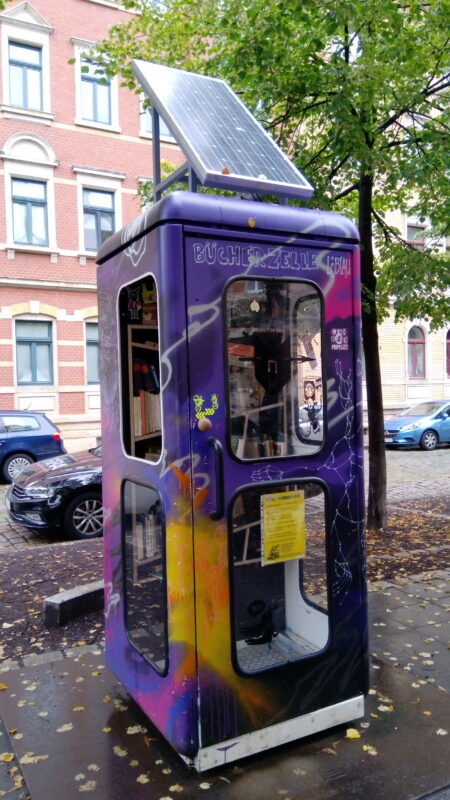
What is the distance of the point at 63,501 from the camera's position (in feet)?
25.5

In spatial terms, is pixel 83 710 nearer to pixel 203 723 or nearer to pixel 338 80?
pixel 203 723

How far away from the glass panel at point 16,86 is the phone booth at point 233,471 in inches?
725

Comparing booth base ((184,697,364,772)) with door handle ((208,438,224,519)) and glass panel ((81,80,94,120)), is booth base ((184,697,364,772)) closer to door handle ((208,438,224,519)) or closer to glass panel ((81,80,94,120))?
door handle ((208,438,224,519))

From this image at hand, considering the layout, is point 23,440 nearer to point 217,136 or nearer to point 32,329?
point 32,329

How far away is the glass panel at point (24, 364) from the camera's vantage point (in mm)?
19250

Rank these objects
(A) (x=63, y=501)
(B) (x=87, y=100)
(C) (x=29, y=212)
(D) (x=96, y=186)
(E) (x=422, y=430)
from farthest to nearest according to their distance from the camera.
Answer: (D) (x=96, y=186) < (B) (x=87, y=100) < (C) (x=29, y=212) < (E) (x=422, y=430) < (A) (x=63, y=501)

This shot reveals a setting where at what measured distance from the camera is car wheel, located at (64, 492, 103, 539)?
782cm

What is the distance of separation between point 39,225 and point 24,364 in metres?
4.31

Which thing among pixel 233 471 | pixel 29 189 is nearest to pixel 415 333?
pixel 29 189

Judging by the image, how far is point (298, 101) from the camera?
6.82 metres

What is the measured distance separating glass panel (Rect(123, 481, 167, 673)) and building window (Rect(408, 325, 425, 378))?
25596 millimetres

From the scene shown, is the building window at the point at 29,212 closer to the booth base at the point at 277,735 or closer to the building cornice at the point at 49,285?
the building cornice at the point at 49,285

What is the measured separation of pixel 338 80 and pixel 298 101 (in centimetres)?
55

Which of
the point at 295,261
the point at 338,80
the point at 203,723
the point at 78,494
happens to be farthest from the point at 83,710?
the point at 338,80
